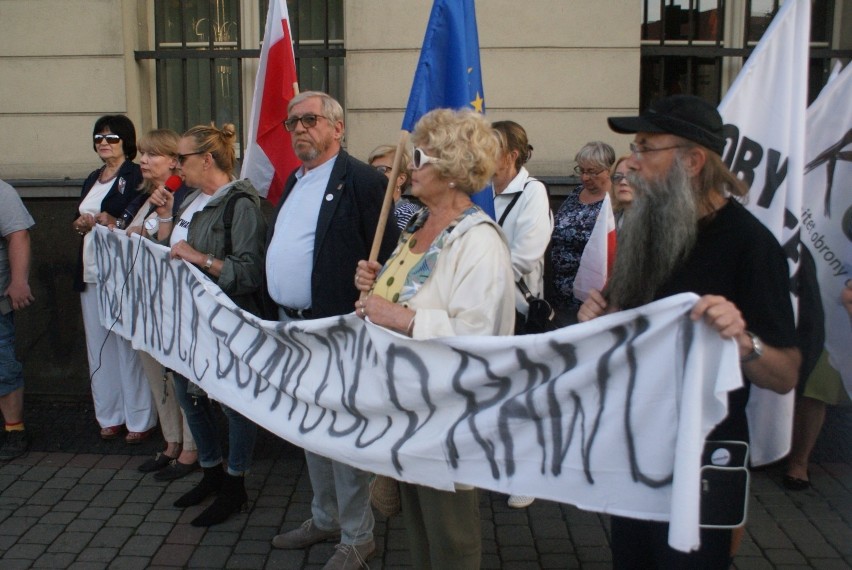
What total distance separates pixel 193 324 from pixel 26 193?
3.29 meters

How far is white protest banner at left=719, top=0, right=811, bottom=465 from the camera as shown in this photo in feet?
9.16

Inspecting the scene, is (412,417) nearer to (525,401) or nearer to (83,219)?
(525,401)

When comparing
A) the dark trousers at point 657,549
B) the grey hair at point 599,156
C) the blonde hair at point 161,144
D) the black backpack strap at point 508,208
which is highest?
the blonde hair at point 161,144

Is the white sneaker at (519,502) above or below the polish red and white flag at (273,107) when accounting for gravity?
below

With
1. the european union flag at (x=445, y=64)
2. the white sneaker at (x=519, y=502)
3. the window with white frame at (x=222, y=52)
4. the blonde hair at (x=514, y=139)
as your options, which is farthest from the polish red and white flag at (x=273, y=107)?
the window with white frame at (x=222, y=52)

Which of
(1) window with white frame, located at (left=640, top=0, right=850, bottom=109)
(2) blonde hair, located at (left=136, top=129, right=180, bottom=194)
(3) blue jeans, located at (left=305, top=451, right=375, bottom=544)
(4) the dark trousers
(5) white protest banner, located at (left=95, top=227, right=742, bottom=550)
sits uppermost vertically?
(1) window with white frame, located at (left=640, top=0, right=850, bottom=109)

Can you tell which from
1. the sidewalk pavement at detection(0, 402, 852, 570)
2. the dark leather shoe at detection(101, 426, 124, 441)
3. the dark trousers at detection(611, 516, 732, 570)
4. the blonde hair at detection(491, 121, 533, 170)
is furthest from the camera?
the dark leather shoe at detection(101, 426, 124, 441)

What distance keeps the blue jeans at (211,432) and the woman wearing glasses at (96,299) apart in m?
1.14

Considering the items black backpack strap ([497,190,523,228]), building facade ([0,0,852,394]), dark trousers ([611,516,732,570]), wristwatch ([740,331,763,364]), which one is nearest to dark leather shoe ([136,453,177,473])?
building facade ([0,0,852,394])

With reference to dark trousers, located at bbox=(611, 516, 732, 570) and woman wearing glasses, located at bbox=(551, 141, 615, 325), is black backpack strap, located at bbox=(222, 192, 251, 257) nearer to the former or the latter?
woman wearing glasses, located at bbox=(551, 141, 615, 325)

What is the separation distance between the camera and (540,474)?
102 inches

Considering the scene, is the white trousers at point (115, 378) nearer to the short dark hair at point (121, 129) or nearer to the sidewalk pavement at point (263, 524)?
the sidewalk pavement at point (263, 524)

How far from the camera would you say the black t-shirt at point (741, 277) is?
2.17m

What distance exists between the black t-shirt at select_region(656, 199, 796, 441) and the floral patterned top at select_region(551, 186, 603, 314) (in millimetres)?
2250
